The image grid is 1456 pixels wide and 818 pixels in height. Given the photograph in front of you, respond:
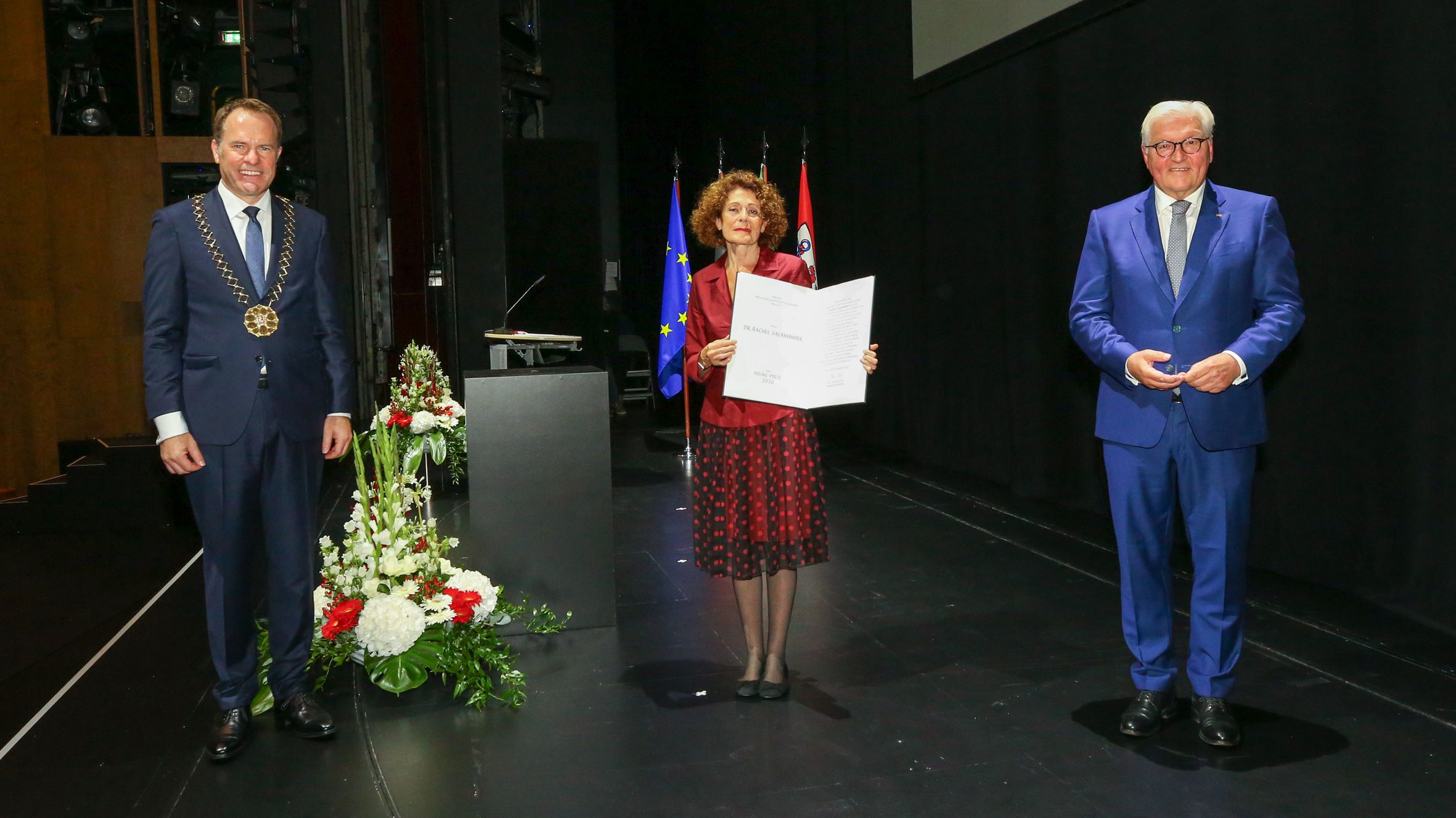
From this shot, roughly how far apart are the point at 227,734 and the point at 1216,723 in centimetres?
248

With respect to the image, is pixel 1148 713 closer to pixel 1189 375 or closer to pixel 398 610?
pixel 1189 375

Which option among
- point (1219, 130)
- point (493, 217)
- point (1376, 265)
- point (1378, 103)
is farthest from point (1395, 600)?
point (493, 217)

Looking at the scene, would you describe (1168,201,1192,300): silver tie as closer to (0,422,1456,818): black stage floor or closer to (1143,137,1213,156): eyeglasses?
(1143,137,1213,156): eyeglasses

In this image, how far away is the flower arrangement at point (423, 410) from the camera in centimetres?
541

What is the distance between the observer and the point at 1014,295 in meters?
6.52

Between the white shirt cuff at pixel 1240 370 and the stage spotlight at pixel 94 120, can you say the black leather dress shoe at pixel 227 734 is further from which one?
the stage spotlight at pixel 94 120

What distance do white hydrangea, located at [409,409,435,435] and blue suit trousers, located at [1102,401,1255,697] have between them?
11.4 ft

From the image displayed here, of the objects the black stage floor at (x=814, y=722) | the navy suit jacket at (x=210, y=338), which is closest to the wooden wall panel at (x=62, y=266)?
the black stage floor at (x=814, y=722)

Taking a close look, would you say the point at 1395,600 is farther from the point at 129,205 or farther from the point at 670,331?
the point at 129,205

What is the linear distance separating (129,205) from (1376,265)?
8.15 meters

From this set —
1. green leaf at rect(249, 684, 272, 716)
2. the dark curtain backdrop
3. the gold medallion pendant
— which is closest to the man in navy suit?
the gold medallion pendant

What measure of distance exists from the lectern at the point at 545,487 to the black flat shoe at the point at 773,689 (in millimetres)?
947

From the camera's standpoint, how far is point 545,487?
3.99 meters

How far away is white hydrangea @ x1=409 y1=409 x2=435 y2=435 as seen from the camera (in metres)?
5.38
